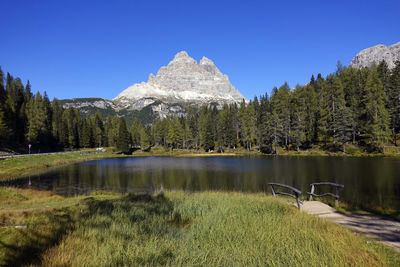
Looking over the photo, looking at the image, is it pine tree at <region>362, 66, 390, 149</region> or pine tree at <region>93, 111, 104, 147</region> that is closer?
pine tree at <region>362, 66, 390, 149</region>

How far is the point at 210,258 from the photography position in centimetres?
486

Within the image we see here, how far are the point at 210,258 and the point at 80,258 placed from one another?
2.74 meters

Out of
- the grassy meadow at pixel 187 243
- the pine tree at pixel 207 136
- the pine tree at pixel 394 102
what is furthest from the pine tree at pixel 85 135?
the pine tree at pixel 394 102

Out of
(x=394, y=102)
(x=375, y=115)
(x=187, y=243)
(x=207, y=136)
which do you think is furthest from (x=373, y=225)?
(x=207, y=136)

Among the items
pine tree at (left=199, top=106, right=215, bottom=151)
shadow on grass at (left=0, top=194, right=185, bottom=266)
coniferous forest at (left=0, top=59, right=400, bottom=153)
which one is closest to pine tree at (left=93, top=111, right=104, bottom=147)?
coniferous forest at (left=0, top=59, right=400, bottom=153)

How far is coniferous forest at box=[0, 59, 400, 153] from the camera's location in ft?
206

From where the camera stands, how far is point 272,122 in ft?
263

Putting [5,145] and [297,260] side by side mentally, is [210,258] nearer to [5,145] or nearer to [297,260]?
[297,260]

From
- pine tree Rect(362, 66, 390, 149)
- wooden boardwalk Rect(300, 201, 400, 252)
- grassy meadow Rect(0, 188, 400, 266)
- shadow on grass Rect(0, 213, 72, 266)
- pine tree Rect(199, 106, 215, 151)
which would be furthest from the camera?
pine tree Rect(199, 106, 215, 151)

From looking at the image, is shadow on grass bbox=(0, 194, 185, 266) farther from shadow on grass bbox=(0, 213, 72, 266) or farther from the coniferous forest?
the coniferous forest

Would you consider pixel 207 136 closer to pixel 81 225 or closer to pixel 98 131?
pixel 98 131

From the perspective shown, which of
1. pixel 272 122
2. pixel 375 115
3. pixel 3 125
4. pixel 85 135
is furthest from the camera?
pixel 85 135

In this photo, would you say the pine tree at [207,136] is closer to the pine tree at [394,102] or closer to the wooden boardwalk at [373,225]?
the pine tree at [394,102]

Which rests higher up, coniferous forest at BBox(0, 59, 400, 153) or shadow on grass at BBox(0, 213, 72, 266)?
coniferous forest at BBox(0, 59, 400, 153)
